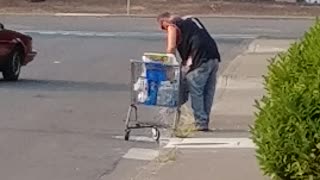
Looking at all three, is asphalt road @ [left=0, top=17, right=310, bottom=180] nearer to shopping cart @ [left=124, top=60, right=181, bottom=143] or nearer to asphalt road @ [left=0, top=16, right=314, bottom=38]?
shopping cart @ [left=124, top=60, right=181, bottom=143]

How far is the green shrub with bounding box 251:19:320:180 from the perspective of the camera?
298 inches

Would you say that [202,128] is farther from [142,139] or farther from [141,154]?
[141,154]

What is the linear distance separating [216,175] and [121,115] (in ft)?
19.6

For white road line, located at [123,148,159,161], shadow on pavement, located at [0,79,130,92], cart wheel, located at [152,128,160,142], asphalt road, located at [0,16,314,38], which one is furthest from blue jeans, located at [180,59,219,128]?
asphalt road, located at [0,16,314,38]

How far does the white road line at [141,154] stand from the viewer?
41.1ft

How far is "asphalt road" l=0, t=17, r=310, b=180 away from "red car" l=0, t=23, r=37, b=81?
0.30 metres

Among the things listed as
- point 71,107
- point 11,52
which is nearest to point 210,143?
point 71,107

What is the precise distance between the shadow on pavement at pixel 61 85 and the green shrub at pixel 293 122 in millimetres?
12289

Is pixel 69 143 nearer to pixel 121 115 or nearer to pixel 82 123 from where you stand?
pixel 82 123

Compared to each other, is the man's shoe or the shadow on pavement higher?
the man's shoe

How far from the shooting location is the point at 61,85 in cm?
2109

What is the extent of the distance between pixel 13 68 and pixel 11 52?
32 centimetres

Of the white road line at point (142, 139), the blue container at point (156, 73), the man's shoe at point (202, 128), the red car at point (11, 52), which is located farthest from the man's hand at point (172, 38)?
the red car at point (11, 52)

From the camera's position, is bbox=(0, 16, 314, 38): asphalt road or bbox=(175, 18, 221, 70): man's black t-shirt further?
bbox=(0, 16, 314, 38): asphalt road
